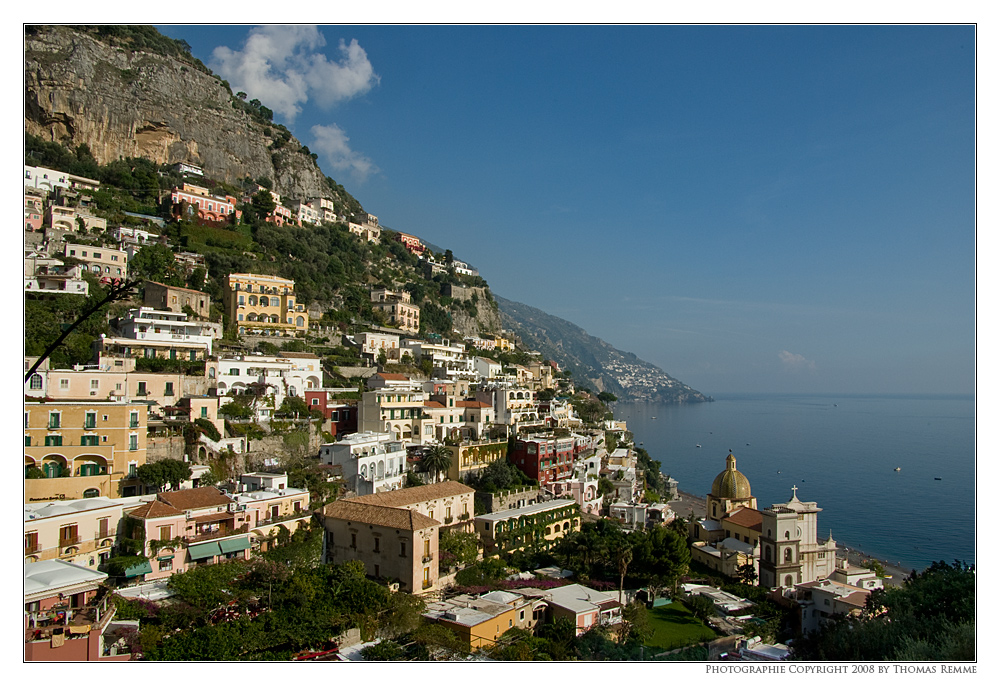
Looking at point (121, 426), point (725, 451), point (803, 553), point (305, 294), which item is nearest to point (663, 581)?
point (803, 553)

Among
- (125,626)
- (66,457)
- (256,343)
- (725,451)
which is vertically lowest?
(725,451)

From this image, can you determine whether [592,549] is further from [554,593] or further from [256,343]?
[256,343]

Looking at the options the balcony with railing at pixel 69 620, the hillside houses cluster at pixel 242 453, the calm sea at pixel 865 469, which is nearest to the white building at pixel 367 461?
the hillside houses cluster at pixel 242 453

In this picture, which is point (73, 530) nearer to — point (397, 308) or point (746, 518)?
point (746, 518)

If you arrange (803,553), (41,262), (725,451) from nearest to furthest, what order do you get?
(803,553)
(41,262)
(725,451)

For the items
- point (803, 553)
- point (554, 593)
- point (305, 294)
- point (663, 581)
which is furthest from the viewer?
point (305, 294)

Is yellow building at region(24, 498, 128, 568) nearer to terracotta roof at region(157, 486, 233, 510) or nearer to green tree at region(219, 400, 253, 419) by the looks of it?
terracotta roof at region(157, 486, 233, 510)

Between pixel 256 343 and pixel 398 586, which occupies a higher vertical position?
pixel 256 343
